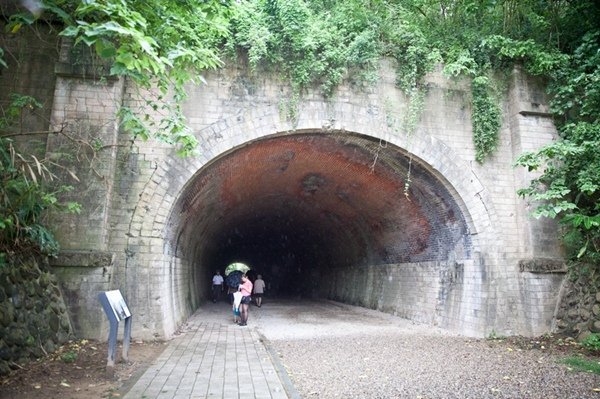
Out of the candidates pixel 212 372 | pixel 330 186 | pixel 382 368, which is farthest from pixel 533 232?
pixel 212 372

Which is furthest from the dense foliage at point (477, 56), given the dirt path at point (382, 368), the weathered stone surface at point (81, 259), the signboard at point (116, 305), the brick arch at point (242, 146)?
the signboard at point (116, 305)

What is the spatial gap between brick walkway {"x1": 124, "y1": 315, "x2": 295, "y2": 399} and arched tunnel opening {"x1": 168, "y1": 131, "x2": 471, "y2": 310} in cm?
Result: 271

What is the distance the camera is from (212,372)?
21.0 feet

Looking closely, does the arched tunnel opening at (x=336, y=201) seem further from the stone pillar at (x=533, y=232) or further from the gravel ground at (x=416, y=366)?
the gravel ground at (x=416, y=366)

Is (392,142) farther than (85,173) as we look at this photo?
Yes

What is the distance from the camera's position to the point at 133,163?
30.4 ft

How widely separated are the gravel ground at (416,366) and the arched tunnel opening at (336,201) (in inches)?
103

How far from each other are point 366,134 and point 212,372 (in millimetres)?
5920

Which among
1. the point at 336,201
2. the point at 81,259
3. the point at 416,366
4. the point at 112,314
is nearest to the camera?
the point at 112,314

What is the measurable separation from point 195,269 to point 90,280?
822 cm

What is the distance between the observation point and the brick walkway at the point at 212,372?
5.38 metres

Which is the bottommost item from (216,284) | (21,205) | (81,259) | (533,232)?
(216,284)

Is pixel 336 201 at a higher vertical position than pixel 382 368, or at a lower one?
higher

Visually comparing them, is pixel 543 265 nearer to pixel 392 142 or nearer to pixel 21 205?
pixel 392 142
